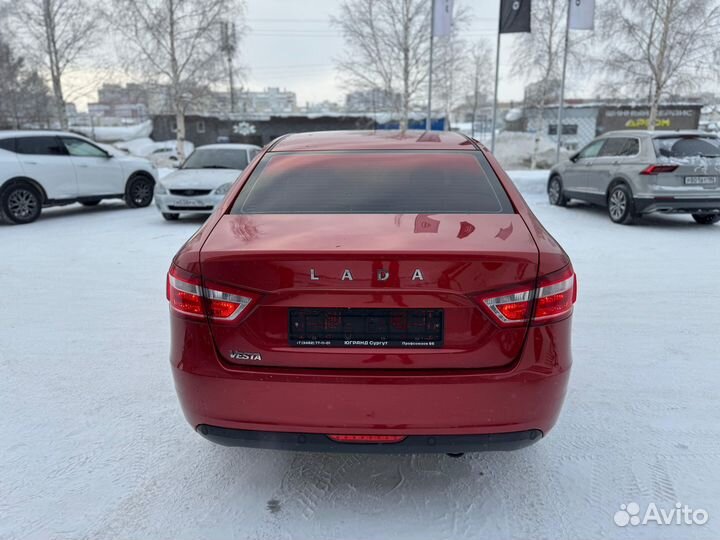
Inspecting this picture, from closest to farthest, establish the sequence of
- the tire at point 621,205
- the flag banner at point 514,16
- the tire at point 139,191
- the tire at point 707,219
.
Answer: the tire at point 621,205 → the tire at point 707,219 → the tire at point 139,191 → the flag banner at point 514,16

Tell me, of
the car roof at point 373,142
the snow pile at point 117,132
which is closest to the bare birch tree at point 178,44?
the snow pile at point 117,132

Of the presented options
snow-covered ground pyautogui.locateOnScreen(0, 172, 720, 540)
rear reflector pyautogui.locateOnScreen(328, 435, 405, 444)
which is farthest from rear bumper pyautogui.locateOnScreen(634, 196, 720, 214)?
rear reflector pyautogui.locateOnScreen(328, 435, 405, 444)

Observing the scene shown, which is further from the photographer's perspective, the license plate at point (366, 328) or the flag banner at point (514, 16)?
the flag banner at point (514, 16)

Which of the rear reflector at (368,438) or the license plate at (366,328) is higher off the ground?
the license plate at (366,328)

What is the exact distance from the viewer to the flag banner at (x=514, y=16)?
55.2ft

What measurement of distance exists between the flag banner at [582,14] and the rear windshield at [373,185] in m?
16.4

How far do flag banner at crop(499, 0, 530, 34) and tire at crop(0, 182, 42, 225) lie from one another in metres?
14.3

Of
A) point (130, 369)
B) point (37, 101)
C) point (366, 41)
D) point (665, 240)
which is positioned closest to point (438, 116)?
point (366, 41)

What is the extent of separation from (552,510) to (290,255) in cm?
159

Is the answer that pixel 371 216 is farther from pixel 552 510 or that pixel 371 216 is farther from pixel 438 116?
pixel 438 116

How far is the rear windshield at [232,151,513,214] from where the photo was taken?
2.59m

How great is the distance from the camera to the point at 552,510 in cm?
234

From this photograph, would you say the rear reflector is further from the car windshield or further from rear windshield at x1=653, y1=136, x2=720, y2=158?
the car windshield

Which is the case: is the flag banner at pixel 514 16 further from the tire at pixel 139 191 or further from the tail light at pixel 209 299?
the tail light at pixel 209 299
